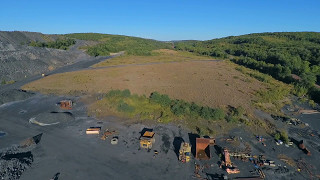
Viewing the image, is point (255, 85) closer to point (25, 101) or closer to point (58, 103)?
point (58, 103)

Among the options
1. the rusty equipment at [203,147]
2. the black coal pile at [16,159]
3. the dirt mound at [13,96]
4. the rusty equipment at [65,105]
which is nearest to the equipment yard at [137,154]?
the black coal pile at [16,159]

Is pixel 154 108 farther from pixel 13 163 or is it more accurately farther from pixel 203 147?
pixel 13 163

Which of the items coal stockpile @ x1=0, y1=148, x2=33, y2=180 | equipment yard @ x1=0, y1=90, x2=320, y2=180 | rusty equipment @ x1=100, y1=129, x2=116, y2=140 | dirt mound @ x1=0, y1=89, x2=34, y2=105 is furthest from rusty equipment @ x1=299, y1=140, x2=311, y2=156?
dirt mound @ x1=0, y1=89, x2=34, y2=105

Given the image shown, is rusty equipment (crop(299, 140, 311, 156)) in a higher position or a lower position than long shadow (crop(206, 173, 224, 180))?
higher

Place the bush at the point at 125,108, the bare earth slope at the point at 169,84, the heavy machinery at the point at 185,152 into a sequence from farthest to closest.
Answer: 1. the bare earth slope at the point at 169,84
2. the bush at the point at 125,108
3. the heavy machinery at the point at 185,152

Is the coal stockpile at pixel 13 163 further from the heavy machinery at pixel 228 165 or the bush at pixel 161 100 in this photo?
the bush at pixel 161 100

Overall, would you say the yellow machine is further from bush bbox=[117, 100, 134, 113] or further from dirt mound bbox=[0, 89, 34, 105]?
dirt mound bbox=[0, 89, 34, 105]
